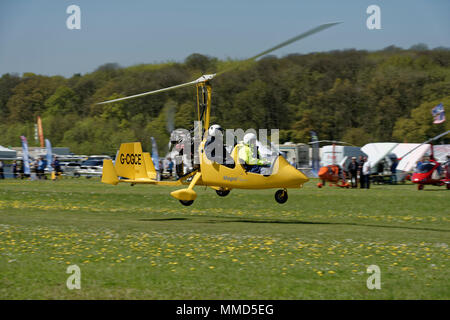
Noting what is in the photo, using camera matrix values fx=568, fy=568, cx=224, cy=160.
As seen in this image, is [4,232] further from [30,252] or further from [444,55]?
[444,55]

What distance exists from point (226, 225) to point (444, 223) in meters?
7.62

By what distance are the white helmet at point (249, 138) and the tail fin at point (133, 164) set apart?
4.18m

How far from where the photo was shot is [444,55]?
65.3m

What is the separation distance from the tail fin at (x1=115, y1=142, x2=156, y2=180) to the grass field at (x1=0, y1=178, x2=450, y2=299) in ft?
5.21

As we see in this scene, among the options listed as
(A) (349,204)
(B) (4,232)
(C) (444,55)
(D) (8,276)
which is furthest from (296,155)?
(D) (8,276)

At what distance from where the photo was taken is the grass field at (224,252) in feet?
30.3

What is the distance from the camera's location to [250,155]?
17.0 meters

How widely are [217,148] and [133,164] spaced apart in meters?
3.72

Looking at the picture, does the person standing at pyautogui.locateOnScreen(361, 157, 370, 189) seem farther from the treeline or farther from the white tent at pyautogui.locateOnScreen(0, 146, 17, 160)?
the white tent at pyautogui.locateOnScreen(0, 146, 17, 160)

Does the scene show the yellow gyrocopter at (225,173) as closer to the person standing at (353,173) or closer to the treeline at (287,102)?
the person standing at (353,173)

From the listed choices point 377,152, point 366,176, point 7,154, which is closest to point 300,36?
point 366,176

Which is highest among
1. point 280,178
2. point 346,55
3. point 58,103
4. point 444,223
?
point 346,55

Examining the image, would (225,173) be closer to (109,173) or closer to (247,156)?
(247,156)

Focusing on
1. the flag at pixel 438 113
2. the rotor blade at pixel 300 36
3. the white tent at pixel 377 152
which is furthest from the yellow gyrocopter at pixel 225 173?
the flag at pixel 438 113
